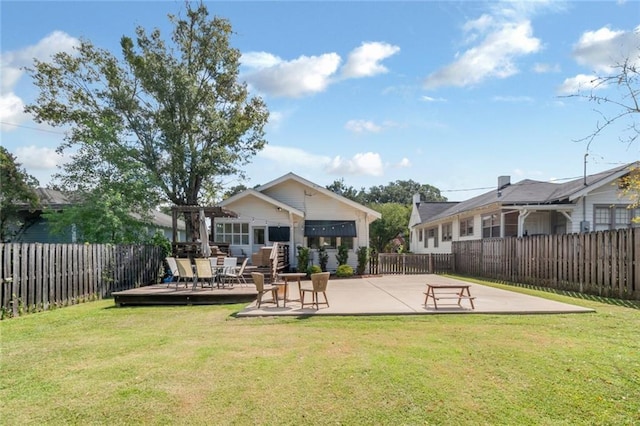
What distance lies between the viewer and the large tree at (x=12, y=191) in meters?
18.2

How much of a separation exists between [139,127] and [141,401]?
20.8m

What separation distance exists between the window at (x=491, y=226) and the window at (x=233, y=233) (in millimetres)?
12311

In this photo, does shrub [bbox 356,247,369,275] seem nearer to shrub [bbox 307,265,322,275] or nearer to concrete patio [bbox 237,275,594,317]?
shrub [bbox 307,265,322,275]

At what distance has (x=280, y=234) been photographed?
709 inches

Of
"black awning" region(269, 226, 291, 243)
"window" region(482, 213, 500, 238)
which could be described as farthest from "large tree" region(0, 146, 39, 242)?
"window" region(482, 213, 500, 238)

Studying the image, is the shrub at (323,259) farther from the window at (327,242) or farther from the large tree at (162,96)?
the large tree at (162,96)

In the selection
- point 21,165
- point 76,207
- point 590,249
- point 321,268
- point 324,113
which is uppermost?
point 324,113

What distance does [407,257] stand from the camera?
20.2 m

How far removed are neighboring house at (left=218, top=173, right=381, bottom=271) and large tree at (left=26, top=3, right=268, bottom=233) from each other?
4.50 meters

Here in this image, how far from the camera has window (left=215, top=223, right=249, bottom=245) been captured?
18109mm

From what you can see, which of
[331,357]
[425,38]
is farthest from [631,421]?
[425,38]

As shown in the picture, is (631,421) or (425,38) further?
(425,38)

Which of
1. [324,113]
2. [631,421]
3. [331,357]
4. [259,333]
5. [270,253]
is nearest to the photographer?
[631,421]

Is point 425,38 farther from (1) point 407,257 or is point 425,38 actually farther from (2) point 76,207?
(2) point 76,207
